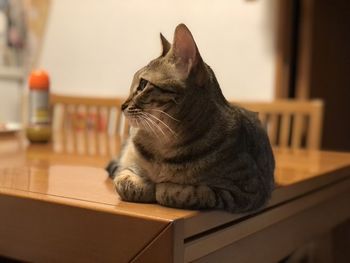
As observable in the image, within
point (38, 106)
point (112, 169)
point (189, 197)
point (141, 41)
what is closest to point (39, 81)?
point (38, 106)

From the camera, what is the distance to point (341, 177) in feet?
3.96

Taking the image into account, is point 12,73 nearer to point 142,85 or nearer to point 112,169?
point 112,169

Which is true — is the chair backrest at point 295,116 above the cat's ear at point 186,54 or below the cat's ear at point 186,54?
below

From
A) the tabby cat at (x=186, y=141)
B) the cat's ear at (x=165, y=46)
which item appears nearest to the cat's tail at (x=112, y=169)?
the tabby cat at (x=186, y=141)

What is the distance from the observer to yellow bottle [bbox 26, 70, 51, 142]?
1.52 m

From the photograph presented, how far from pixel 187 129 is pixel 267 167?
7.1 inches

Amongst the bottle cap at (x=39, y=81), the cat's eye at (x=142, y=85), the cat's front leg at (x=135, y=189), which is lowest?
the cat's front leg at (x=135, y=189)

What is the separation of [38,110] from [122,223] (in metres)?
0.99

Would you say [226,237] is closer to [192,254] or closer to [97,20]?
[192,254]

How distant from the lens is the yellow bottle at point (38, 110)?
1.52 m

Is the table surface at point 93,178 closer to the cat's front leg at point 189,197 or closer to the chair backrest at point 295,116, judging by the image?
the cat's front leg at point 189,197

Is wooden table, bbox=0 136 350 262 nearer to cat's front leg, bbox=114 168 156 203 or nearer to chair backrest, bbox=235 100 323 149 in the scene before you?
cat's front leg, bbox=114 168 156 203

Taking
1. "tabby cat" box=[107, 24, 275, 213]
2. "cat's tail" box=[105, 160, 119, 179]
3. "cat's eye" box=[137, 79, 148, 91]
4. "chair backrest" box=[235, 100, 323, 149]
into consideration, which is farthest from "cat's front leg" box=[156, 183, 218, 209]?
"chair backrest" box=[235, 100, 323, 149]

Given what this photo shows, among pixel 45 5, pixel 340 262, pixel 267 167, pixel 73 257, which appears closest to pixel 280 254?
pixel 267 167
